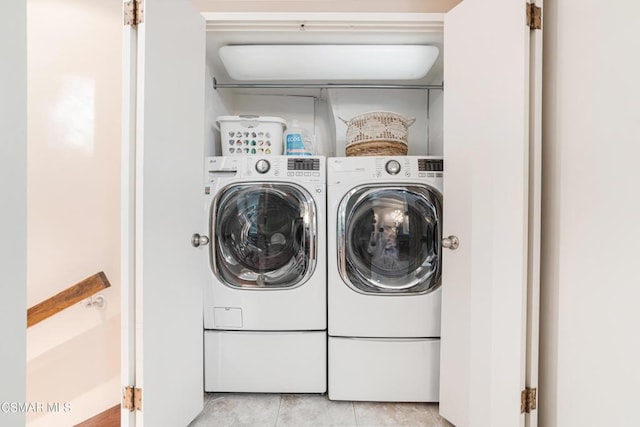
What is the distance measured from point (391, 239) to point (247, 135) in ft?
3.26

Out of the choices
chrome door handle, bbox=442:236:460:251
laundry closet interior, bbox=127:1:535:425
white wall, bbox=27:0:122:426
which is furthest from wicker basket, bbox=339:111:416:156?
white wall, bbox=27:0:122:426

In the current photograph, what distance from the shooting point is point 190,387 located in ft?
4.20

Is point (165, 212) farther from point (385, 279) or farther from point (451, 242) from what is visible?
point (451, 242)

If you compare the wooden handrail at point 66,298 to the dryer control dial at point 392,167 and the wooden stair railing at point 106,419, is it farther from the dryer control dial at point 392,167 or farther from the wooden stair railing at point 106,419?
the dryer control dial at point 392,167

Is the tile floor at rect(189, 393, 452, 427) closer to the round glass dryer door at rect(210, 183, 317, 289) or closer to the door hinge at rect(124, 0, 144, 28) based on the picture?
the round glass dryer door at rect(210, 183, 317, 289)

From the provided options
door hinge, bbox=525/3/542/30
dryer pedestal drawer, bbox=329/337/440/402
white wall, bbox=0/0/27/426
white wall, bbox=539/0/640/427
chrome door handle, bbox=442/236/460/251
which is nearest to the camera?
white wall, bbox=0/0/27/426

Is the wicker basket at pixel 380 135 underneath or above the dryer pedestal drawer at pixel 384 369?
above

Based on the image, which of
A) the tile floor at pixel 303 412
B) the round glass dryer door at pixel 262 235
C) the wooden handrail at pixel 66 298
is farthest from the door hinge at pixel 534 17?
the wooden handrail at pixel 66 298

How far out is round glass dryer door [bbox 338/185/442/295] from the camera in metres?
1.46

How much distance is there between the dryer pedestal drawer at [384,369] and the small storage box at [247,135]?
3.68 feet

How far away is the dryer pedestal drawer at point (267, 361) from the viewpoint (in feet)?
4.89

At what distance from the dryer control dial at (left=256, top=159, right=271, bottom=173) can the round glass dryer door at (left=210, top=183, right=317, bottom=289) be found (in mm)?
74

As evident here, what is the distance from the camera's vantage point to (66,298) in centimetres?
135

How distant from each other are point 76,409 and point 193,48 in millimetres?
1810
